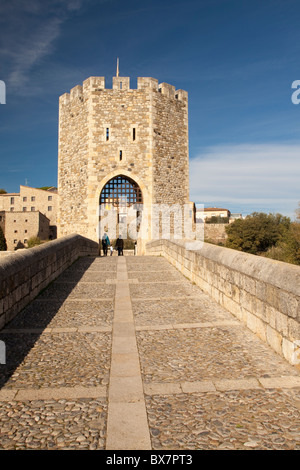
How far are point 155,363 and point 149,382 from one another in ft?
1.19

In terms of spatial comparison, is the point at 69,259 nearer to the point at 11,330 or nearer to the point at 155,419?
the point at 11,330

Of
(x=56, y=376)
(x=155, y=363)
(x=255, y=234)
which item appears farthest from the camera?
(x=255, y=234)

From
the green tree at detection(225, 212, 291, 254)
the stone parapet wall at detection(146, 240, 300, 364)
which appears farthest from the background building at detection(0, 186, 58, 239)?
the stone parapet wall at detection(146, 240, 300, 364)

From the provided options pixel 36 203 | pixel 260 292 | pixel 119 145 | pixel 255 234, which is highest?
pixel 36 203

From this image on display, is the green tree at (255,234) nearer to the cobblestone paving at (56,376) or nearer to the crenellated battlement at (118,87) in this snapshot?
the crenellated battlement at (118,87)

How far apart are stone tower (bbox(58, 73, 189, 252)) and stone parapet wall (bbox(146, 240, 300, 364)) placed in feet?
32.8

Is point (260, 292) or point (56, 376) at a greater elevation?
point (260, 292)

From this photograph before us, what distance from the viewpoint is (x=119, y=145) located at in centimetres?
1539

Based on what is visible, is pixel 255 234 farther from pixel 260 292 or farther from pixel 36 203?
pixel 36 203

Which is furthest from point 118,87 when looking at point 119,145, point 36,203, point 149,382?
point 36,203

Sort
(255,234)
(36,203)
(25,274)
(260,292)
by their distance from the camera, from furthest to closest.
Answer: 1. (36,203)
2. (255,234)
3. (25,274)
4. (260,292)

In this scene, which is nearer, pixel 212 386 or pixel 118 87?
pixel 212 386

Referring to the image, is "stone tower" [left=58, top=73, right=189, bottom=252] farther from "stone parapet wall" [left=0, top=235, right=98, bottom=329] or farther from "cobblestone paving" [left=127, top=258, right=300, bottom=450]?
"cobblestone paving" [left=127, top=258, right=300, bottom=450]
